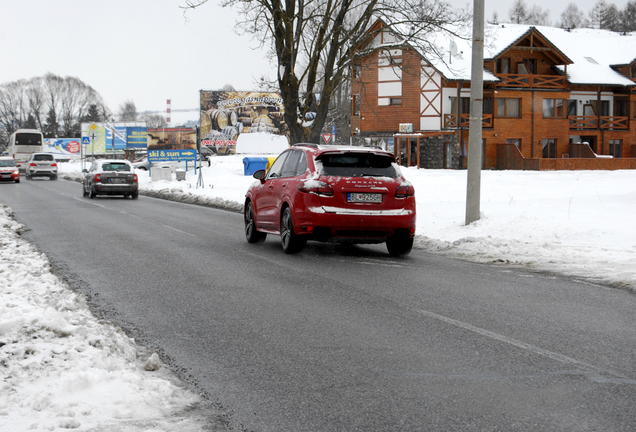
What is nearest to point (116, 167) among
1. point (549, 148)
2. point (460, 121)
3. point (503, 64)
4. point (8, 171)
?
point (8, 171)

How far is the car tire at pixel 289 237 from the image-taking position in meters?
10.9

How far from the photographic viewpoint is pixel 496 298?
301 inches

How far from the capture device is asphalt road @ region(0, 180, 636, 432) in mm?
4129

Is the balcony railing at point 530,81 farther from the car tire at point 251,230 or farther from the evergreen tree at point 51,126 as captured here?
the evergreen tree at point 51,126

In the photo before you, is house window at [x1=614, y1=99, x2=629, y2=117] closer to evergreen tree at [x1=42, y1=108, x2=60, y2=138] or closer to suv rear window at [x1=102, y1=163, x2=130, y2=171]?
suv rear window at [x1=102, y1=163, x2=130, y2=171]

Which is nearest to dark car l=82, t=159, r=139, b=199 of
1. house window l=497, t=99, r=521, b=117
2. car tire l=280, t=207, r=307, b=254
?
car tire l=280, t=207, r=307, b=254

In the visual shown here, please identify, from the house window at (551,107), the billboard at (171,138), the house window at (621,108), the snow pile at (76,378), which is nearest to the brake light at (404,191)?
the snow pile at (76,378)

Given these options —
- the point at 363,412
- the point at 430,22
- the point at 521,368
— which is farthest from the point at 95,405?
the point at 430,22

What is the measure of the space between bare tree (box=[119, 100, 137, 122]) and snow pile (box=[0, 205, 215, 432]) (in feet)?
587

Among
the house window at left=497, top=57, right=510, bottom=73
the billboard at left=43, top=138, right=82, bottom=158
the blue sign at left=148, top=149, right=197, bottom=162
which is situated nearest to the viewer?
the blue sign at left=148, top=149, right=197, bottom=162

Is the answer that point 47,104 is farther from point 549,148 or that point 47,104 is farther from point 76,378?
point 76,378

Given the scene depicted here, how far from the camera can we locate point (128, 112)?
181 metres

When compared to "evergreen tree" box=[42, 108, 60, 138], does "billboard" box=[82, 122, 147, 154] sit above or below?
below

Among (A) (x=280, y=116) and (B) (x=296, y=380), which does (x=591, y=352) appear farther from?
(A) (x=280, y=116)
